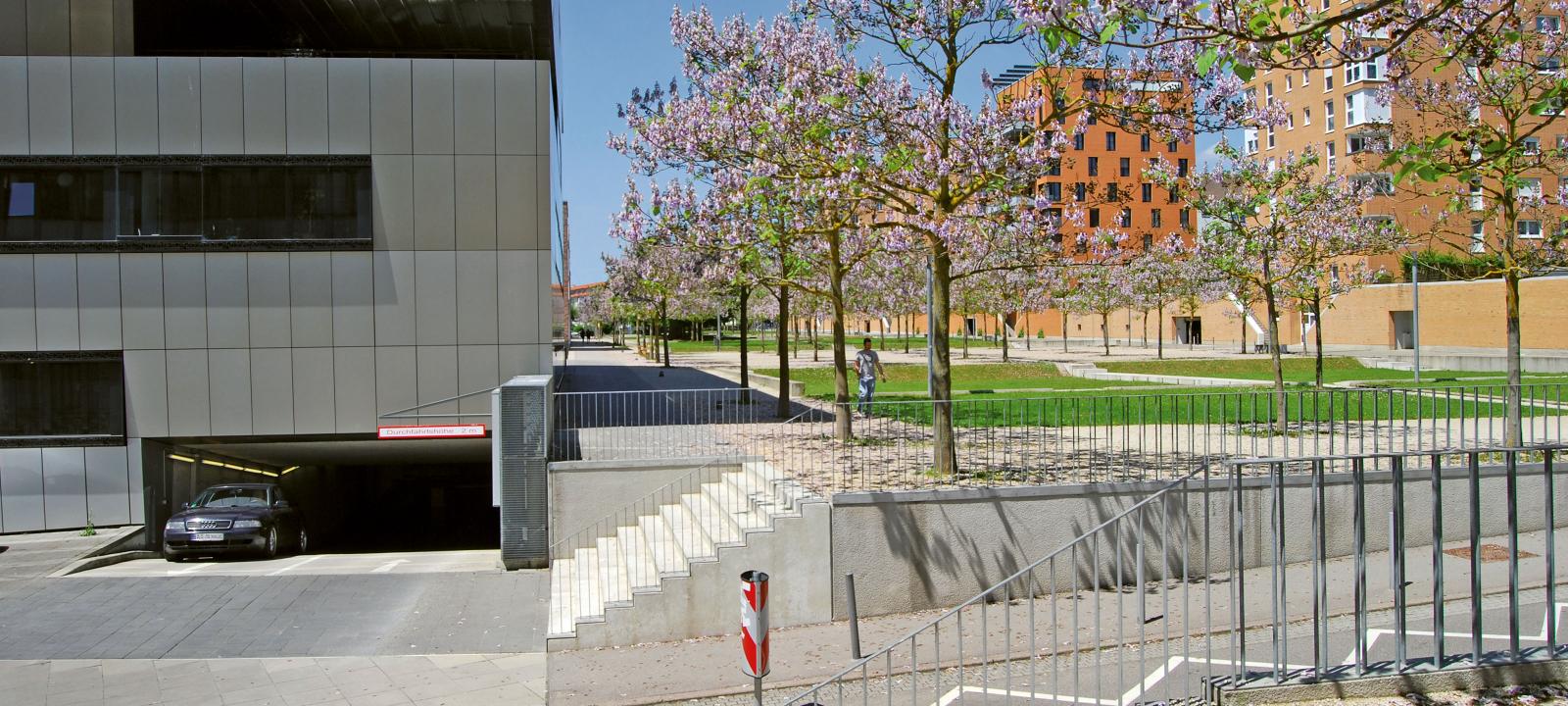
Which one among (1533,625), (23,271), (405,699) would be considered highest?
(23,271)

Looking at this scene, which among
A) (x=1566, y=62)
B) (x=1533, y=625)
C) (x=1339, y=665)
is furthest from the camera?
(x=1566, y=62)

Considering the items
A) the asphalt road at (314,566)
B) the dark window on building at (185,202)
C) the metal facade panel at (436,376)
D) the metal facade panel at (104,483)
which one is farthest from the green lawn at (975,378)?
the metal facade panel at (104,483)

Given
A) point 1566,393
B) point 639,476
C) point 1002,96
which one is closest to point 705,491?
point 639,476

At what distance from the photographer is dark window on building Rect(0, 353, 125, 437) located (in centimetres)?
1812

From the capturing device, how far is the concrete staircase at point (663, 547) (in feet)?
35.9

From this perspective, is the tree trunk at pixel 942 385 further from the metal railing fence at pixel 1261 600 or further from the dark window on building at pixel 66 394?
the dark window on building at pixel 66 394

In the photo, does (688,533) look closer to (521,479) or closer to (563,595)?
(563,595)

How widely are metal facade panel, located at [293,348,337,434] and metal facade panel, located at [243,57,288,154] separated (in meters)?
3.51

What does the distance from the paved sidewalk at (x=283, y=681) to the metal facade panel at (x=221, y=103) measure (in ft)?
33.3

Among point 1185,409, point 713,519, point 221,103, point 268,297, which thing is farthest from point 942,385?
point 221,103

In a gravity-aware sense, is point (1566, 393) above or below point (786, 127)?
below

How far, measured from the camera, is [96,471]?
18.2 meters

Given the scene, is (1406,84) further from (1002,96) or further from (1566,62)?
(1002,96)

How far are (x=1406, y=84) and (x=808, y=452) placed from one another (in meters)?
9.40
